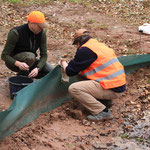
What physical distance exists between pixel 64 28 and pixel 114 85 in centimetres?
451

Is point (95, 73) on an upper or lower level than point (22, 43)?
lower

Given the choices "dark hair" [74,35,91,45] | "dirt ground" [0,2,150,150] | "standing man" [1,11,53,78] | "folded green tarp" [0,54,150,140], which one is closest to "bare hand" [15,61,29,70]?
"standing man" [1,11,53,78]

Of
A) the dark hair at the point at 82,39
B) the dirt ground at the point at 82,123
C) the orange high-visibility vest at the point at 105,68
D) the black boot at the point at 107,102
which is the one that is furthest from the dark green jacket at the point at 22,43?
the black boot at the point at 107,102

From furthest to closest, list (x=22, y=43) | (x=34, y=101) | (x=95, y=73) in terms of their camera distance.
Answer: (x=22, y=43)
(x=95, y=73)
(x=34, y=101)

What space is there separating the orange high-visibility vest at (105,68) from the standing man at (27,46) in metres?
0.85

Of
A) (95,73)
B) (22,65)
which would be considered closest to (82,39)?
(95,73)

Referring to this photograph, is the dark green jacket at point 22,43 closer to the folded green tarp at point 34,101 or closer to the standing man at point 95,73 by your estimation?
the folded green tarp at point 34,101

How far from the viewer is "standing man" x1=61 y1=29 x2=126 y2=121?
3.96 m

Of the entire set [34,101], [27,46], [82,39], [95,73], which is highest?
[82,39]

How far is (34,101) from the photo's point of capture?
13.0 ft

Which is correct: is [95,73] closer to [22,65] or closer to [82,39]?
[82,39]

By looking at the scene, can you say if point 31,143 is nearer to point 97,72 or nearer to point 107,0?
point 97,72

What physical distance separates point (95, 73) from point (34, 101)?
927 millimetres

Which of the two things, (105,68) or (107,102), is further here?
(107,102)
